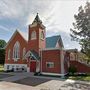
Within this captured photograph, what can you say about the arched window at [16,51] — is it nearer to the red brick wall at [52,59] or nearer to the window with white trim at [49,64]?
the red brick wall at [52,59]

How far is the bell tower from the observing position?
25.6m

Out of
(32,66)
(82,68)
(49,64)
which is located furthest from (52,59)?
(82,68)

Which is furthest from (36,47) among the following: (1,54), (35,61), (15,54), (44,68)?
(1,54)

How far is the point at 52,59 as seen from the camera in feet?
74.8

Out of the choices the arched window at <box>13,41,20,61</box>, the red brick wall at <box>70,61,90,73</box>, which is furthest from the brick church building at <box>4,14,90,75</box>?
the red brick wall at <box>70,61,90,73</box>

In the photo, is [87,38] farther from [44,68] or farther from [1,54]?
[1,54]

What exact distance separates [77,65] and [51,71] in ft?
26.3

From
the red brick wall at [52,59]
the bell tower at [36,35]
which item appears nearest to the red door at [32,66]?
the red brick wall at [52,59]

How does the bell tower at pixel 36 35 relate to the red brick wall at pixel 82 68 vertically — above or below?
above

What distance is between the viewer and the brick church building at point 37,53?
2245 centimetres

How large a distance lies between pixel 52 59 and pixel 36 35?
21.3 feet

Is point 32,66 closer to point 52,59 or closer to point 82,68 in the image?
point 52,59

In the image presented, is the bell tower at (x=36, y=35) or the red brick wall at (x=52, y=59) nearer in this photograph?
the red brick wall at (x=52, y=59)

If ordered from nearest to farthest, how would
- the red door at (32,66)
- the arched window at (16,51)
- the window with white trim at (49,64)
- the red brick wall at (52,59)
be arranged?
the red brick wall at (52,59), the window with white trim at (49,64), the red door at (32,66), the arched window at (16,51)
